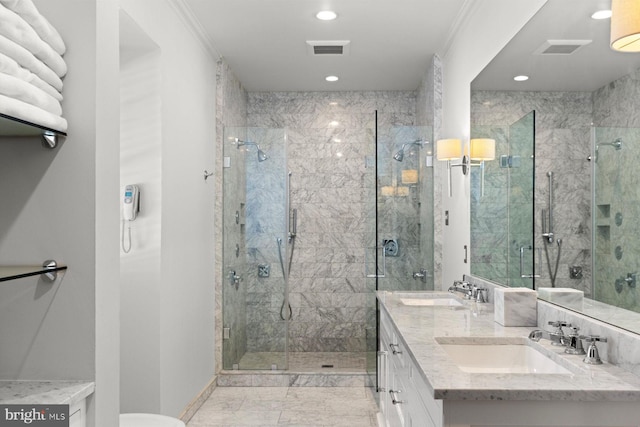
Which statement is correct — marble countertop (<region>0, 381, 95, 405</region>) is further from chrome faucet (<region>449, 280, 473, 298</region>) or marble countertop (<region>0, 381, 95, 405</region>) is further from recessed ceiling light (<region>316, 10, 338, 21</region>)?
recessed ceiling light (<region>316, 10, 338, 21</region>)

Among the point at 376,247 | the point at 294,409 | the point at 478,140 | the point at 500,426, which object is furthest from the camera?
the point at 376,247

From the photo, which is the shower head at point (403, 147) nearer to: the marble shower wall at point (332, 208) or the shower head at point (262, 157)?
the shower head at point (262, 157)

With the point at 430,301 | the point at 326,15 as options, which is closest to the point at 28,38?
the point at 326,15

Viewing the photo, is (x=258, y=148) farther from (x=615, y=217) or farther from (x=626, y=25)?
(x=626, y=25)

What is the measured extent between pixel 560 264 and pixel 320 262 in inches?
147

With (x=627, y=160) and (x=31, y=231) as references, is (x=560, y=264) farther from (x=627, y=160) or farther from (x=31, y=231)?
(x=31, y=231)

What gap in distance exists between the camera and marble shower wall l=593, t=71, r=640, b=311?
1.70m

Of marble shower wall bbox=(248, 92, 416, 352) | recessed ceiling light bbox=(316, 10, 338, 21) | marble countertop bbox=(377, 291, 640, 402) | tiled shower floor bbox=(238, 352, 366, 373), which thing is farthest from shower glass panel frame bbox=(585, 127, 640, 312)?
marble shower wall bbox=(248, 92, 416, 352)

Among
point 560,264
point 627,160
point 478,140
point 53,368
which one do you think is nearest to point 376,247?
point 478,140

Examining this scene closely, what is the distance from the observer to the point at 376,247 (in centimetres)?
430

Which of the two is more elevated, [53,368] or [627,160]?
[627,160]

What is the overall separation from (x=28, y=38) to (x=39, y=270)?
59 cm

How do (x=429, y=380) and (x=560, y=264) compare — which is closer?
(x=429, y=380)

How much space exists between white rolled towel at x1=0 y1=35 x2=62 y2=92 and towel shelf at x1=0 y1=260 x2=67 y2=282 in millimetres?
494
